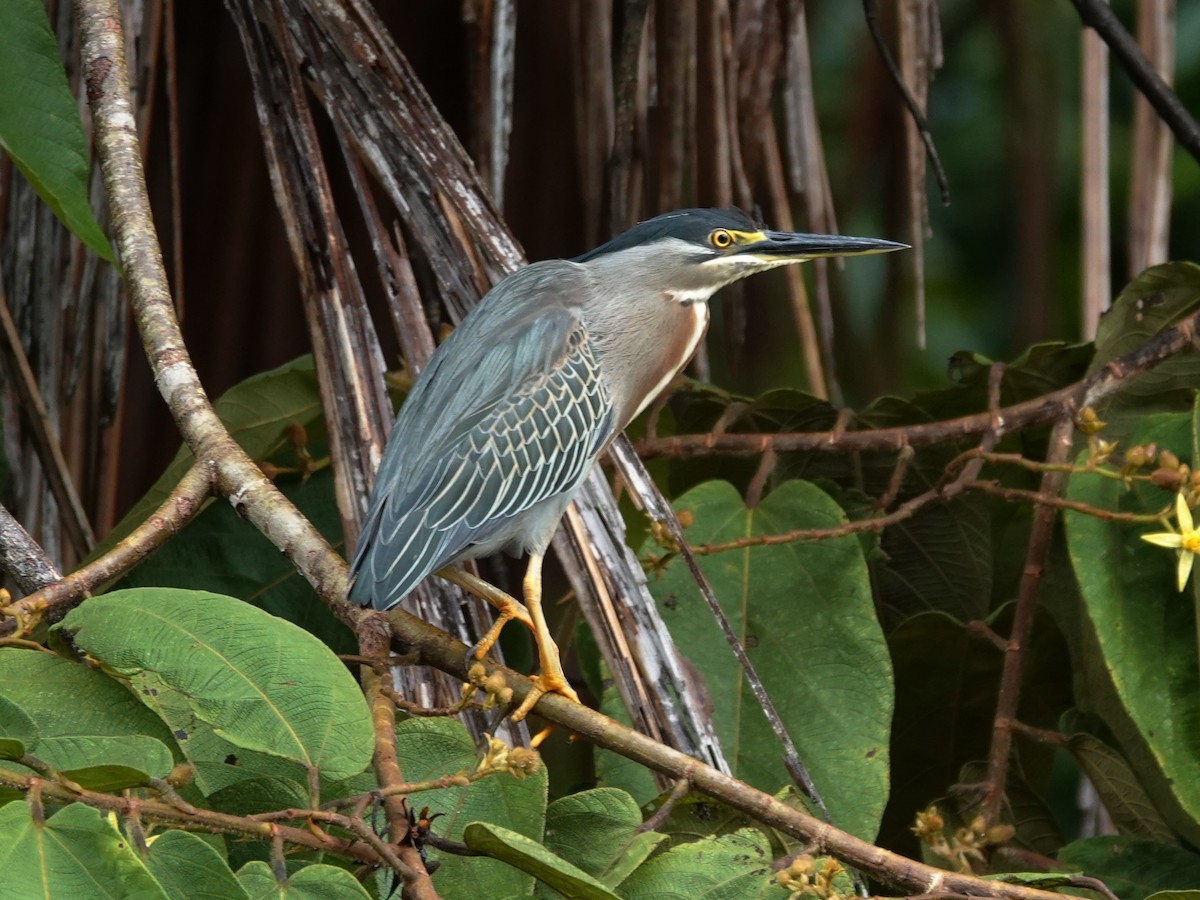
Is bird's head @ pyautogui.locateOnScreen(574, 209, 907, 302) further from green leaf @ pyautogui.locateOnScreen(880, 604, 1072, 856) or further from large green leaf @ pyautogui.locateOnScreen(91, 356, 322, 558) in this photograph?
green leaf @ pyautogui.locateOnScreen(880, 604, 1072, 856)

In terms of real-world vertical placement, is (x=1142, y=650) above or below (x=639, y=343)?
below

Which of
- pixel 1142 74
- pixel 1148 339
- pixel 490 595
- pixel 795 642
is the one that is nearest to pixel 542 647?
pixel 490 595

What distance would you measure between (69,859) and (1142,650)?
115 cm

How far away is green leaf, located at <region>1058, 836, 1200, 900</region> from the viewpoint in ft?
5.08

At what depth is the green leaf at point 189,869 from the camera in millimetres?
844

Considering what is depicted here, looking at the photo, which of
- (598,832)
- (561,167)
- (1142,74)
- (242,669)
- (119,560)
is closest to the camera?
(242,669)

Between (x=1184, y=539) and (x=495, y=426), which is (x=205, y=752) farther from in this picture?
(x=1184, y=539)

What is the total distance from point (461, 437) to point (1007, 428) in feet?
2.19

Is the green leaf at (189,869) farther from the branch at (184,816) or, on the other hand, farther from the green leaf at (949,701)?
the green leaf at (949,701)

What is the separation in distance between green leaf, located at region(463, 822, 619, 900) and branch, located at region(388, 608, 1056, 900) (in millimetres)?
213

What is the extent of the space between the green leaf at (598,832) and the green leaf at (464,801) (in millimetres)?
33

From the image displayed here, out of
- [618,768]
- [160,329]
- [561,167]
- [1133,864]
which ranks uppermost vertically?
[561,167]

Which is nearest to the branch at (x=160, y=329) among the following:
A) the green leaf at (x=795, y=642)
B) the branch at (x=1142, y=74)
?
the green leaf at (x=795, y=642)

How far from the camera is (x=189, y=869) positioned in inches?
33.6
